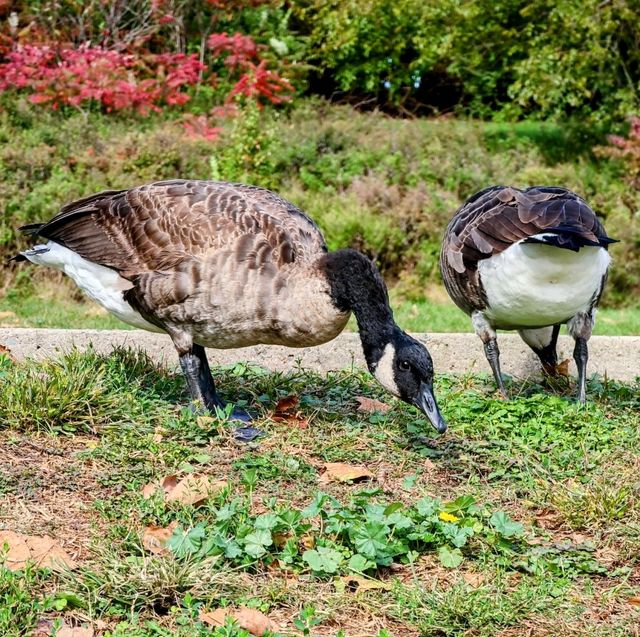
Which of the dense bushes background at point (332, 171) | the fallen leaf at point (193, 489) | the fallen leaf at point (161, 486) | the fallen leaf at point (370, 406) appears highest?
the fallen leaf at point (193, 489)

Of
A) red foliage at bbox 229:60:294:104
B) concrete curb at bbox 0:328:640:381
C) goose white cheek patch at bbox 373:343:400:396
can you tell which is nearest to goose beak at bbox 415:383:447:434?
goose white cheek patch at bbox 373:343:400:396

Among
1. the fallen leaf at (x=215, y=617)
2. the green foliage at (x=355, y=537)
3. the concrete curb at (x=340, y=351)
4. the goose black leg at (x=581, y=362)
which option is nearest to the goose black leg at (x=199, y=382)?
the concrete curb at (x=340, y=351)

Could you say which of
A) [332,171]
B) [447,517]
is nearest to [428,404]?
[447,517]

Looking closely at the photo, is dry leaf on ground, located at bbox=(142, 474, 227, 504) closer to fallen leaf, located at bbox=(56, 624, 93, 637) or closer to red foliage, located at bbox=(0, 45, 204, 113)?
fallen leaf, located at bbox=(56, 624, 93, 637)

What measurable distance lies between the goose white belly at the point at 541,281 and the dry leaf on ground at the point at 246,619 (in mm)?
2925

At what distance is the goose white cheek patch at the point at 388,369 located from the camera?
15.7ft

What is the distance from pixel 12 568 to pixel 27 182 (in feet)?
27.3

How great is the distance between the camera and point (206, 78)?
16.0 meters

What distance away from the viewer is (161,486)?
13.9ft

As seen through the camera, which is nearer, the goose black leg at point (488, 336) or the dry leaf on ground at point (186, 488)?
the dry leaf on ground at point (186, 488)

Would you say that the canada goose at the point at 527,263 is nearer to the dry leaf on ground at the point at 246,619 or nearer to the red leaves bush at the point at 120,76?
the dry leaf on ground at the point at 246,619

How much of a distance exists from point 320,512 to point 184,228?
1.90 m

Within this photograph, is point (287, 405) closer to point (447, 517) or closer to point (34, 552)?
point (447, 517)

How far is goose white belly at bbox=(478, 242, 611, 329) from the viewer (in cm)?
543
